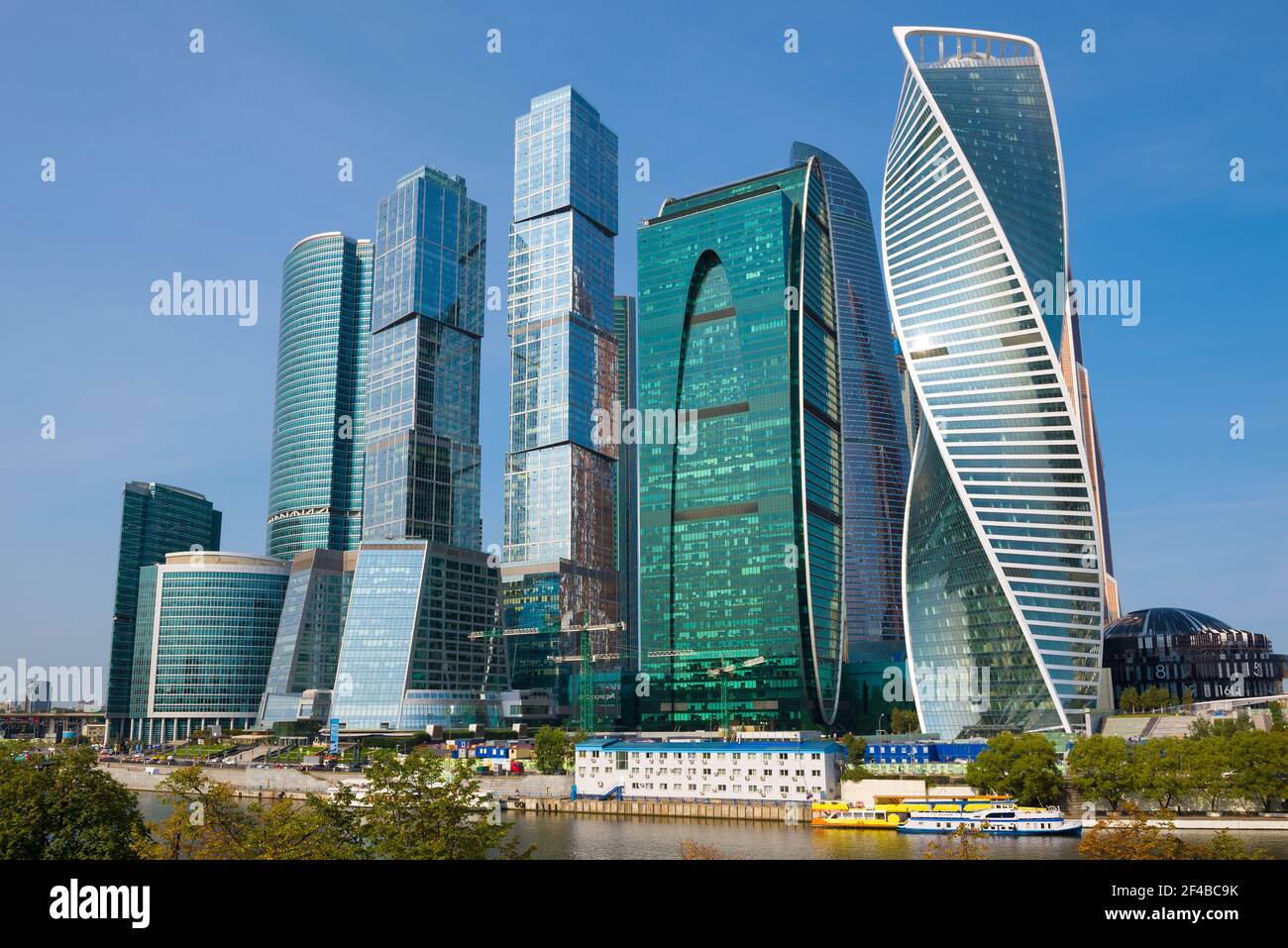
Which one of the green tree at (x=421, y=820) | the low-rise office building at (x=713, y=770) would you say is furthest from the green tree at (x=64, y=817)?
the low-rise office building at (x=713, y=770)

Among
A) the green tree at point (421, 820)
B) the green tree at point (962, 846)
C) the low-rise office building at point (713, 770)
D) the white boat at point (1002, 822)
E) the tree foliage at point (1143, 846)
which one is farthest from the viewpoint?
the low-rise office building at point (713, 770)

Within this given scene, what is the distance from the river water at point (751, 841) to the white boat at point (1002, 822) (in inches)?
63.5

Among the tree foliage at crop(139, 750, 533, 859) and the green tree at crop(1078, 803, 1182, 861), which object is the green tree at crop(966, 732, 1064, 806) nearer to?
the green tree at crop(1078, 803, 1182, 861)

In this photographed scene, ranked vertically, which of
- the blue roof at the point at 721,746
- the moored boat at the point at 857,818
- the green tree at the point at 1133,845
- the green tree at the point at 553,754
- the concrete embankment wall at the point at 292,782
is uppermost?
the green tree at the point at 1133,845

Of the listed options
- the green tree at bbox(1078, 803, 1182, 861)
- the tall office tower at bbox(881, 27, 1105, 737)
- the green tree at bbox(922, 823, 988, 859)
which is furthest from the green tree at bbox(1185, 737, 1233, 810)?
the green tree at bbox(1078, 803, 1182, 861)

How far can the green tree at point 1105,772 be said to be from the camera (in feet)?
358

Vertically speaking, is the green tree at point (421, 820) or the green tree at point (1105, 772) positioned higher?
the green tree at point (421, 820)

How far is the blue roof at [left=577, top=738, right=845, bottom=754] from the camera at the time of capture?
428 ft

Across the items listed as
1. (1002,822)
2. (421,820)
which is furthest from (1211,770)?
(421,820)

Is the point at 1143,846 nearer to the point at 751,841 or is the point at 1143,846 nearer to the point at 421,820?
the point at 421,820

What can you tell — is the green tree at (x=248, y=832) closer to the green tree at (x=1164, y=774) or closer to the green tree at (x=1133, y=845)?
the green tree at (x=1133, y=845)

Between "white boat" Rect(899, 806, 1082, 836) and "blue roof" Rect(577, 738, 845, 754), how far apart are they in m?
21.1

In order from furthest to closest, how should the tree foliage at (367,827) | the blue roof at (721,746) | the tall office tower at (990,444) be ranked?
1. the tall office tower at (990,444)
2. the blue roof at (721,746)
3. the tree foliage at (367,827)
